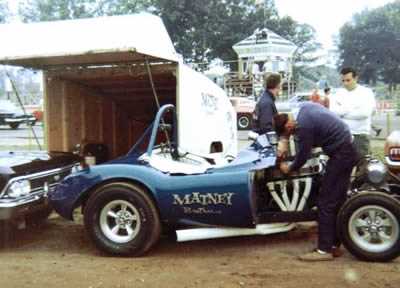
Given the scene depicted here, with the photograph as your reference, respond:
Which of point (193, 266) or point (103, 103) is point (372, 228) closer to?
point (193, 266)

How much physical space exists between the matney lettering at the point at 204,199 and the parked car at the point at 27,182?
169cm

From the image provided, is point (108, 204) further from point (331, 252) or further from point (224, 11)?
point (224, 11)

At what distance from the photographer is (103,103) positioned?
1005 centimetres

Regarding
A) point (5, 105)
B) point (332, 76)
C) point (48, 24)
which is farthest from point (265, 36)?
point (332, 76)

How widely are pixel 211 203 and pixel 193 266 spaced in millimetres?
632

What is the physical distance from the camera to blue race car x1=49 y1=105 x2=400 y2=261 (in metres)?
5.35

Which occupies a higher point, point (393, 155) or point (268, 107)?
point (268, 107)


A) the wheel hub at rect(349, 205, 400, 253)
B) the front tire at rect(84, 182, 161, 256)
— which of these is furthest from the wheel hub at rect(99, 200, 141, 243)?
the wheel hub at rect(349, 205, 400, 253)

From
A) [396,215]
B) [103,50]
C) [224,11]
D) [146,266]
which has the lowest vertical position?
[146,266]

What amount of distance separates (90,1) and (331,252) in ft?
177

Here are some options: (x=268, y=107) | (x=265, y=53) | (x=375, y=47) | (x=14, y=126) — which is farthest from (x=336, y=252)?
(x=375, y=47)

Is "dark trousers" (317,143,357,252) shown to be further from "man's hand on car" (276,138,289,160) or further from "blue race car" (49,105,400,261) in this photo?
"man's hand on car" (276,138,289,160)

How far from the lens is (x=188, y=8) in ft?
159

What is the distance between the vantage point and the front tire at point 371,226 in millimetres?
5266
